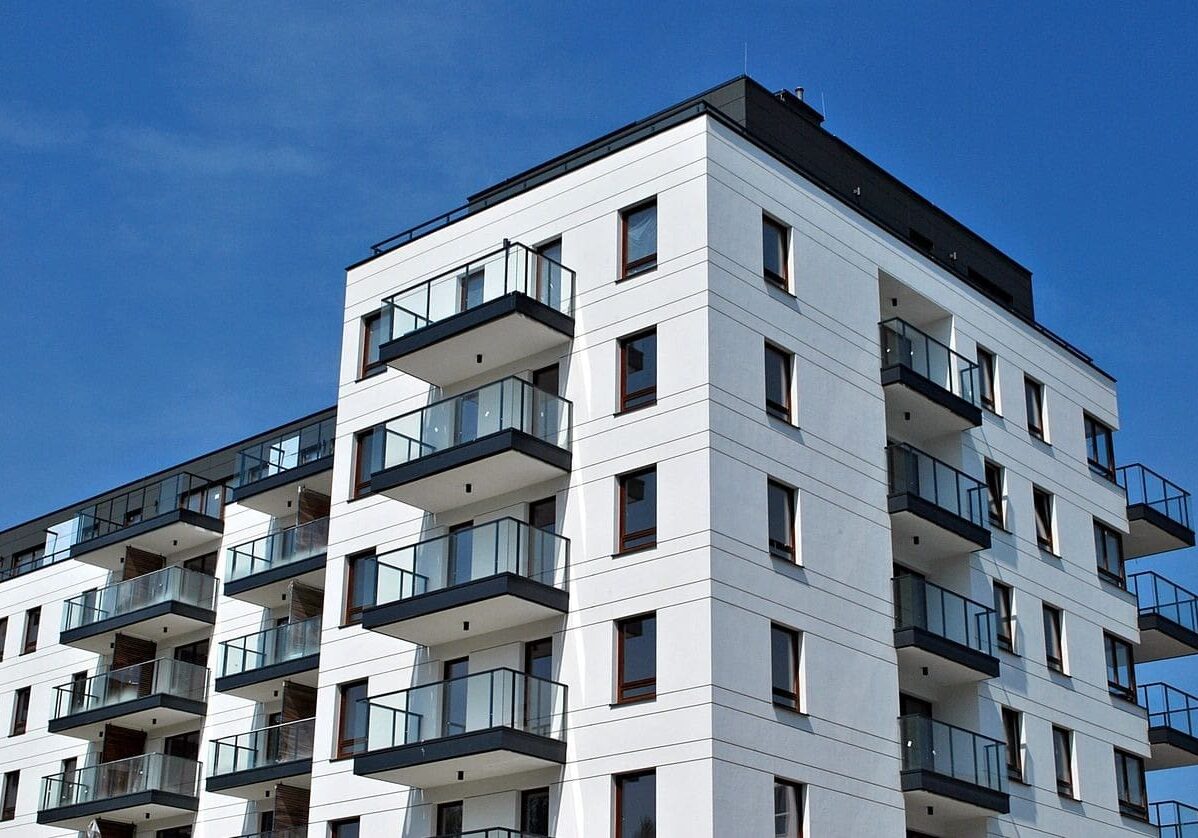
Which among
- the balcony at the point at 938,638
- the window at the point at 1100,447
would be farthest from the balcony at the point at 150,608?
the window at the point at 1100,447

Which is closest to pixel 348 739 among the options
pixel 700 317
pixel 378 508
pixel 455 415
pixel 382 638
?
pixel 382 638

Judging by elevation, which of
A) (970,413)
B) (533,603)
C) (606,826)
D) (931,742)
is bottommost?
(606,826)

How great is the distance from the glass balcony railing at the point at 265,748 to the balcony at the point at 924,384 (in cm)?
1472

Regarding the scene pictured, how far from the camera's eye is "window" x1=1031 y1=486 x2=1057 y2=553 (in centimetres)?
3875

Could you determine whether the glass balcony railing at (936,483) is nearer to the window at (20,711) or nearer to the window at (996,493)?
the window at (996,493)

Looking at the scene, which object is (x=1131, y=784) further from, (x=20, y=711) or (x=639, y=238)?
(x=20, y=711)

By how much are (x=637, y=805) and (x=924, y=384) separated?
36.9ft

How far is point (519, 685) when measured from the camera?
1216 inches

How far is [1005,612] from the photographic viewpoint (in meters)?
36.8

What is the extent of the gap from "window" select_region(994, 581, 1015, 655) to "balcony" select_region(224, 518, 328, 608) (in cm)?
1571

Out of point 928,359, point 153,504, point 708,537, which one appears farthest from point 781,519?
point 153,504

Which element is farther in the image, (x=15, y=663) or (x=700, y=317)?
(x=15, y=663)

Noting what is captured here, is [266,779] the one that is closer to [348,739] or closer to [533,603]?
[348,739]

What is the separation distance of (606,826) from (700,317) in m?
9.22
